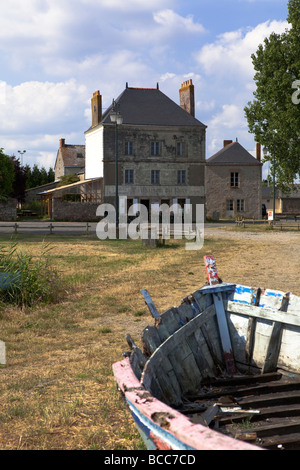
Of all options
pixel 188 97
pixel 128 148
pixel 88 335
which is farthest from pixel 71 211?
pixel 88 335

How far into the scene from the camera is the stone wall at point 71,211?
4294 centimetres

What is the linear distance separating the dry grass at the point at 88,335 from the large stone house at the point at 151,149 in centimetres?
2634

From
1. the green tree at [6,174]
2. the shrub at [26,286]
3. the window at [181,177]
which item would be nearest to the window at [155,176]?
the window at [181,177]

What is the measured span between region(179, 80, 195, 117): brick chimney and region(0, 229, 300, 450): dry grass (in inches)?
1206

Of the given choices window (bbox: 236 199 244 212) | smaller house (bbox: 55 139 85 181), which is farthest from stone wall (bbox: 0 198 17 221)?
window (bbox: 236 199 244 212)

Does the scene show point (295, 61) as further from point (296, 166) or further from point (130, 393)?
point (130, 393)

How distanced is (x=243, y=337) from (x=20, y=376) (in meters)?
2.72

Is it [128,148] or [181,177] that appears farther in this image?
[181,177]

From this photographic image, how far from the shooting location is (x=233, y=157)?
168 ft

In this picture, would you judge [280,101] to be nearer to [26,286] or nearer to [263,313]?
[26,286]

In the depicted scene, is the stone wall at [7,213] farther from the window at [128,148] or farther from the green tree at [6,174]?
the window at [128,148]

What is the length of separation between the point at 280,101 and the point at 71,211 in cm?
2073

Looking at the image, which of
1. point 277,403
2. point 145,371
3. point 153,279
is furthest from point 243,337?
point 153,279

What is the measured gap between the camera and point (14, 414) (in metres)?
4.77
